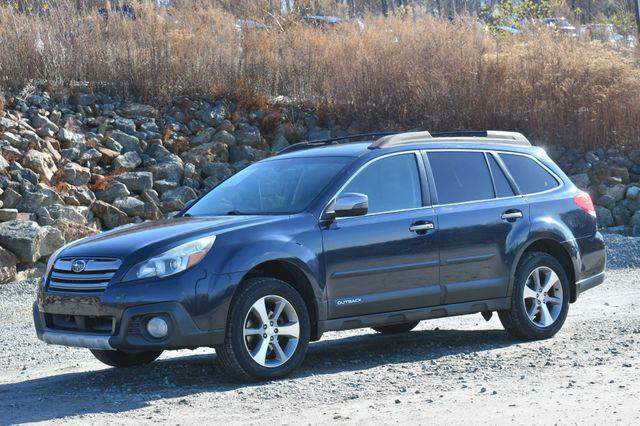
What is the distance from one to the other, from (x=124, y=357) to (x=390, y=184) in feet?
8.27

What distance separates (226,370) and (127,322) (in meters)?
0.82

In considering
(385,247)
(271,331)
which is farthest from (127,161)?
(271,331)

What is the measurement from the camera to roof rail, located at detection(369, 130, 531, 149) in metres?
9.20

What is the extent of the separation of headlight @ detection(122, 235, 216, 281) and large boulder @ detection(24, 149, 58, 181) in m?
11.3

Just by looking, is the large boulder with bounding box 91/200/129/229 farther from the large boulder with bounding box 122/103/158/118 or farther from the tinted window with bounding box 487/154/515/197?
the tinted window with bounding box 487/154/515/197

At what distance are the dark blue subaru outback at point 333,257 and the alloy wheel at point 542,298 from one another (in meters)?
0.01

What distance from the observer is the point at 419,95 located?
2358cm

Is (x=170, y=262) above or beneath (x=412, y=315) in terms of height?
above

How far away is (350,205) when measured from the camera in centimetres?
837

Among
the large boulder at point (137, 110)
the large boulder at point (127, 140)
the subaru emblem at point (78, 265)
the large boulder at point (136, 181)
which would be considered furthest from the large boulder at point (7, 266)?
the subaru emblem at point (78, 265)

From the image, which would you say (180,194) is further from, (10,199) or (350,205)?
(350,205)

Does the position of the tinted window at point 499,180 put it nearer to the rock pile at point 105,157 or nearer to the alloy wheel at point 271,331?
the alloy wheel at point 271,331

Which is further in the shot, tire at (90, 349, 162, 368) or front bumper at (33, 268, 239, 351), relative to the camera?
tire at (90, 349, 162, 368)

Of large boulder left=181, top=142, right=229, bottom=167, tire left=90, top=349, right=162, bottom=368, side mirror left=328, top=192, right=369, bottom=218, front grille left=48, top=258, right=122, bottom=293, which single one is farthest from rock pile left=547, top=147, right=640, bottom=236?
front grille left=48, top=258, right=122, bottom=293
